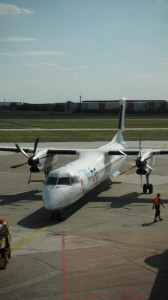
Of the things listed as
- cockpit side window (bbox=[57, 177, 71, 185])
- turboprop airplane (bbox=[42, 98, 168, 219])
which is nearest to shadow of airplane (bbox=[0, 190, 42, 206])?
turboprop airplane (bbox=[42, 98, 168, 219])

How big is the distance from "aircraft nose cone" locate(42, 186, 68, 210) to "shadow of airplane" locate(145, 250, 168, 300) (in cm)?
697

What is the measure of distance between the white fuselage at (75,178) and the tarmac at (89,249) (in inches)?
52.4

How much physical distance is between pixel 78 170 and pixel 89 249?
7.97 meters

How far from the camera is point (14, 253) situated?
19.1 m

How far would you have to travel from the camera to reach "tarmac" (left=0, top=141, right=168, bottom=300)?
15.1m

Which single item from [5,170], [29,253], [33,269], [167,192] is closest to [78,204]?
[167,192]

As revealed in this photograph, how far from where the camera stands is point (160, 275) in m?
16.2

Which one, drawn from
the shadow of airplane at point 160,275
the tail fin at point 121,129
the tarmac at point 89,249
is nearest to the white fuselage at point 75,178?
the tarmac at point 89,249

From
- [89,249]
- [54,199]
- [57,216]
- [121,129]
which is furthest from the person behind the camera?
[121,129]

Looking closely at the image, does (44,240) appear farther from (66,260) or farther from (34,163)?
(34,163)

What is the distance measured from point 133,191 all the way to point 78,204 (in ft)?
20.0

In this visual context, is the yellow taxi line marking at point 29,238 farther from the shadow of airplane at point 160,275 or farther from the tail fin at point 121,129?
the tail fin at point 121,129

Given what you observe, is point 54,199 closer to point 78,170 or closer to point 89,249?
point 78,170

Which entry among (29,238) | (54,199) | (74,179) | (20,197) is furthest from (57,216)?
(20,197)
